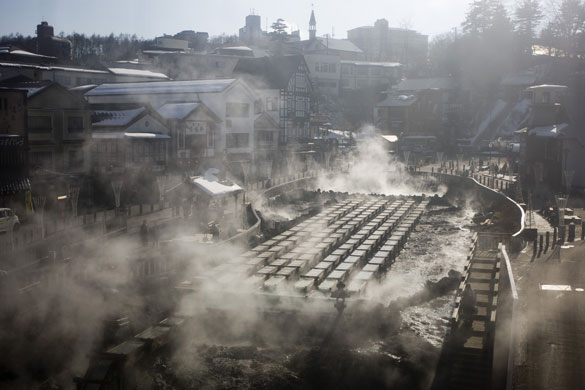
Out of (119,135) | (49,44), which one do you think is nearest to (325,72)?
(49,44)

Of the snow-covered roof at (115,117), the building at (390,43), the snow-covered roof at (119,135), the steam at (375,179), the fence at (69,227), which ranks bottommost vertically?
the steam at (375,179)

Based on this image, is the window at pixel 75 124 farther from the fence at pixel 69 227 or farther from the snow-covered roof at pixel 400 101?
the snow-covered roof at pixel 400 101

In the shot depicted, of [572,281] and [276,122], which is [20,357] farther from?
[276,122]

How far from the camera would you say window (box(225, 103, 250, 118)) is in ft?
113

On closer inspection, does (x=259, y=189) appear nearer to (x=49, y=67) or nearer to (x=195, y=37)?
(x=49, y=67)

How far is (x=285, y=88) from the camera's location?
4172cm

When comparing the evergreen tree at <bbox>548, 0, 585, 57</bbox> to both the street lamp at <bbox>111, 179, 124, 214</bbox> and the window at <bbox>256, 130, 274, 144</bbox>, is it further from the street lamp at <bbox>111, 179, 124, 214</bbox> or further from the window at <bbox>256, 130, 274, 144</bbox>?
the street lamp at <bbox>111, 179, 124, 214</bbox>

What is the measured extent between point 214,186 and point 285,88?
2076 cm

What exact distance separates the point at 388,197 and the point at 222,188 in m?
12.1

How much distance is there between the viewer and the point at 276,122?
39375 mm

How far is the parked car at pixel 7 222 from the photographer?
15016 mm

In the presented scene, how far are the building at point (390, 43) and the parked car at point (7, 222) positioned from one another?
71407mm

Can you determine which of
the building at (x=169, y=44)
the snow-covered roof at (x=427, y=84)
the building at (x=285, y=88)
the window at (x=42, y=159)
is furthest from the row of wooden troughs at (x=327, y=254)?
the building at (x=169, y=44)

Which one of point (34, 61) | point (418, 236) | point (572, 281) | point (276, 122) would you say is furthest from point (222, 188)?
point (34, 61)
